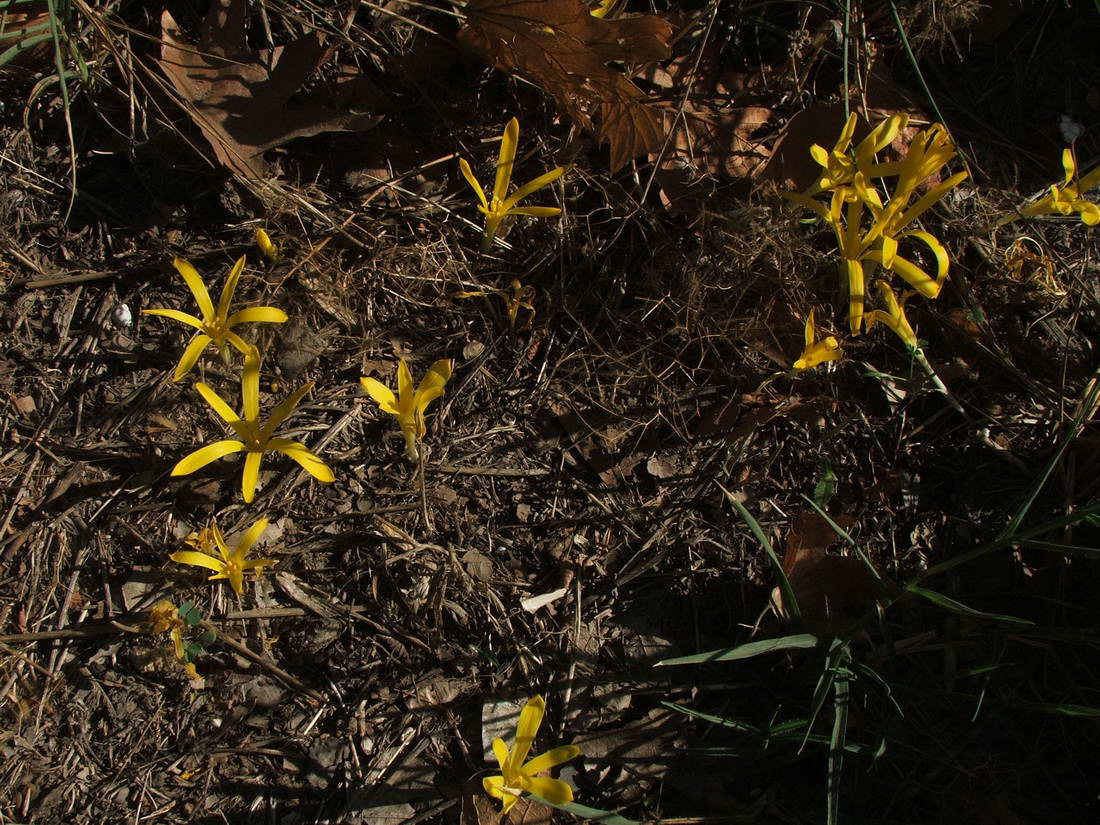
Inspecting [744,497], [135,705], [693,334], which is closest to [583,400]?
[693,334]

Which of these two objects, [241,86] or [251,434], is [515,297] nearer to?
[251,434]

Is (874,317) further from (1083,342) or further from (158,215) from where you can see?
(158,215)

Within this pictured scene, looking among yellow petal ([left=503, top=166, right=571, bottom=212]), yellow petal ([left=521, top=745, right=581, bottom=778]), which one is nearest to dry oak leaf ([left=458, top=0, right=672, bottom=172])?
yellow petal ([left=503, top=166, right=571, bottom=212])

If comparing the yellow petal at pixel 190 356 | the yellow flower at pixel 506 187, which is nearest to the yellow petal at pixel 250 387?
the yellow petal at pixel 190 356

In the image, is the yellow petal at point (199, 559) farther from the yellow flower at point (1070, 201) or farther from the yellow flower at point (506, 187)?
the yellow flower at point (1070, 201)

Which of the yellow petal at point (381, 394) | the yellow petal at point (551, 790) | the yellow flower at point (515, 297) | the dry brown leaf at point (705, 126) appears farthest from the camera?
the dry brown leaf at point (705, 126)

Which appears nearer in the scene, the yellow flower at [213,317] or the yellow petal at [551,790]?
the yellow petal at [551,790]

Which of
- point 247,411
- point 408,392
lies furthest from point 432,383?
point 247,411
